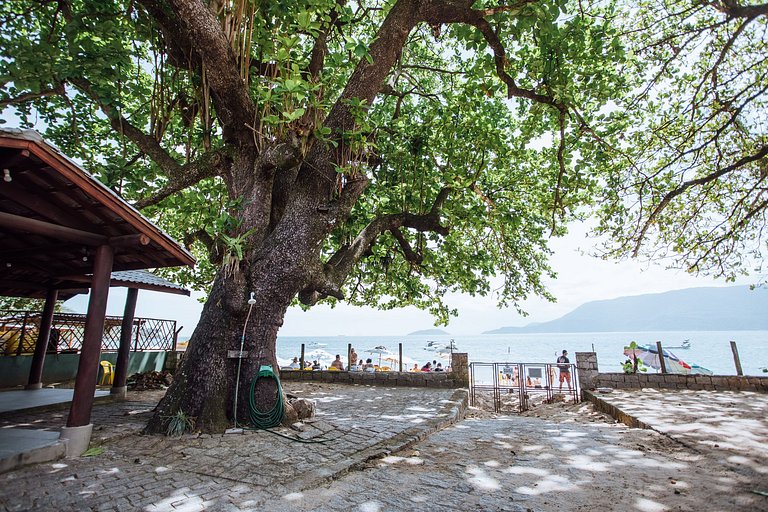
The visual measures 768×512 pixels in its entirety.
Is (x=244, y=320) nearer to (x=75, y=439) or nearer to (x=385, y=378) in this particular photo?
(x=75, y=439)

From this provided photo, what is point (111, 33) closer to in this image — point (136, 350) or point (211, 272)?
point (211, 272)

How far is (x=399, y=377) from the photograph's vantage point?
40.9ft

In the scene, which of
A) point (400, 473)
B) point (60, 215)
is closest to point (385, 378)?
point (400, 473)

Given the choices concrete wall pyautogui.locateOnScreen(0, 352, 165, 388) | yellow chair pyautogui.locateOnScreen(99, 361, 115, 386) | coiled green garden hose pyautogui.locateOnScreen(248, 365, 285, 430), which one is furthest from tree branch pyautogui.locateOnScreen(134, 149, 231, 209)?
yellow chair pyautogui.locateOnScreen(99, 361, 115, 386)

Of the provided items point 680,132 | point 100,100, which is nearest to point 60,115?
point 100,100

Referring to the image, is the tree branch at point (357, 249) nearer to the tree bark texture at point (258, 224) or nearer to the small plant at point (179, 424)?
the tree bark texture at point (258, 224)

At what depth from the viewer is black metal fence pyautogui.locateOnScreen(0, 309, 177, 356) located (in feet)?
33.4

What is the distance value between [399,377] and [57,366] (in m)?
10.3

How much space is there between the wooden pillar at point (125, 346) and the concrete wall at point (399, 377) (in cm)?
595

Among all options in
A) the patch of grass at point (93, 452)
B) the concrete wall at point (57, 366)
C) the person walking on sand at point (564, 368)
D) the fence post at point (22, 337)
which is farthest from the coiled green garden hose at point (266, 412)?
the person walking on sand at point (564, 368)

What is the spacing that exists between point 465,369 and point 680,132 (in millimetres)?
8284

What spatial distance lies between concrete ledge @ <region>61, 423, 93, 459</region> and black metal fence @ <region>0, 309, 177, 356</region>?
6.11 meters

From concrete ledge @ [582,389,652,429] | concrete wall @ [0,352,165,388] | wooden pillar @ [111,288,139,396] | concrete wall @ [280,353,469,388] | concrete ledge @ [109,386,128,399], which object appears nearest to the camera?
concrete ledge @ [582,389,652,429]

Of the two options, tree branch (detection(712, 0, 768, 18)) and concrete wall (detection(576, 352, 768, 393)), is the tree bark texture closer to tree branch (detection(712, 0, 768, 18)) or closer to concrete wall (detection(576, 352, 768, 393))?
tree branch (detection(712, 0, 768, 18))
